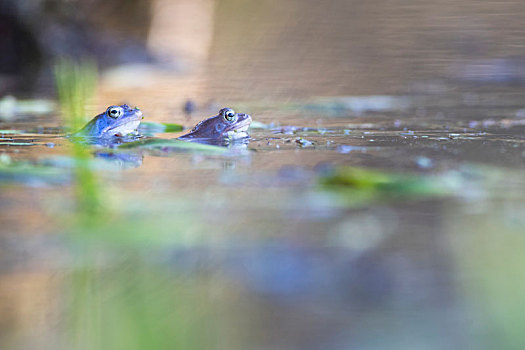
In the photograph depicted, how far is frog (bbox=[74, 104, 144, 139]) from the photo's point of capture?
3578 millimetres

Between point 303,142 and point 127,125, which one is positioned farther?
point 127,125

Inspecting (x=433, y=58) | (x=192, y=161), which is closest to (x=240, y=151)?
(x=192, y=161)

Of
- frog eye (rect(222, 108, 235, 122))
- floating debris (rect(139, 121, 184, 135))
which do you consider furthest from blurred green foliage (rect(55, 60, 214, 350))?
floating debris (rect(139, 121, 184, 135))

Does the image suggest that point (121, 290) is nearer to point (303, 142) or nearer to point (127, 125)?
point (303, 142)

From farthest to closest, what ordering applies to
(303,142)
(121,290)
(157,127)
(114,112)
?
(157,127)
(114,112)
(303,142)
(121,290)

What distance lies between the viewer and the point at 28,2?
31.2ft

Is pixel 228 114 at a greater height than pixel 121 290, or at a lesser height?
greater

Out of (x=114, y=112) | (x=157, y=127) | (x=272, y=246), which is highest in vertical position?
(x=114, y=112)

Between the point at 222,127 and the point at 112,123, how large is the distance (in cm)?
56

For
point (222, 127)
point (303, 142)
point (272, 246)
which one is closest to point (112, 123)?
point (222, 127)

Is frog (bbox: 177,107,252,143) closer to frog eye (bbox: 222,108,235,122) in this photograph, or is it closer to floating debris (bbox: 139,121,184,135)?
frog eye (bbox: 222,108,235,122)

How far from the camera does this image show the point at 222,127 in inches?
138

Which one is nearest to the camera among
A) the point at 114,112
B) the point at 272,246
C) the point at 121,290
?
the point at 121,290

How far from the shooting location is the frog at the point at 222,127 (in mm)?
3475
